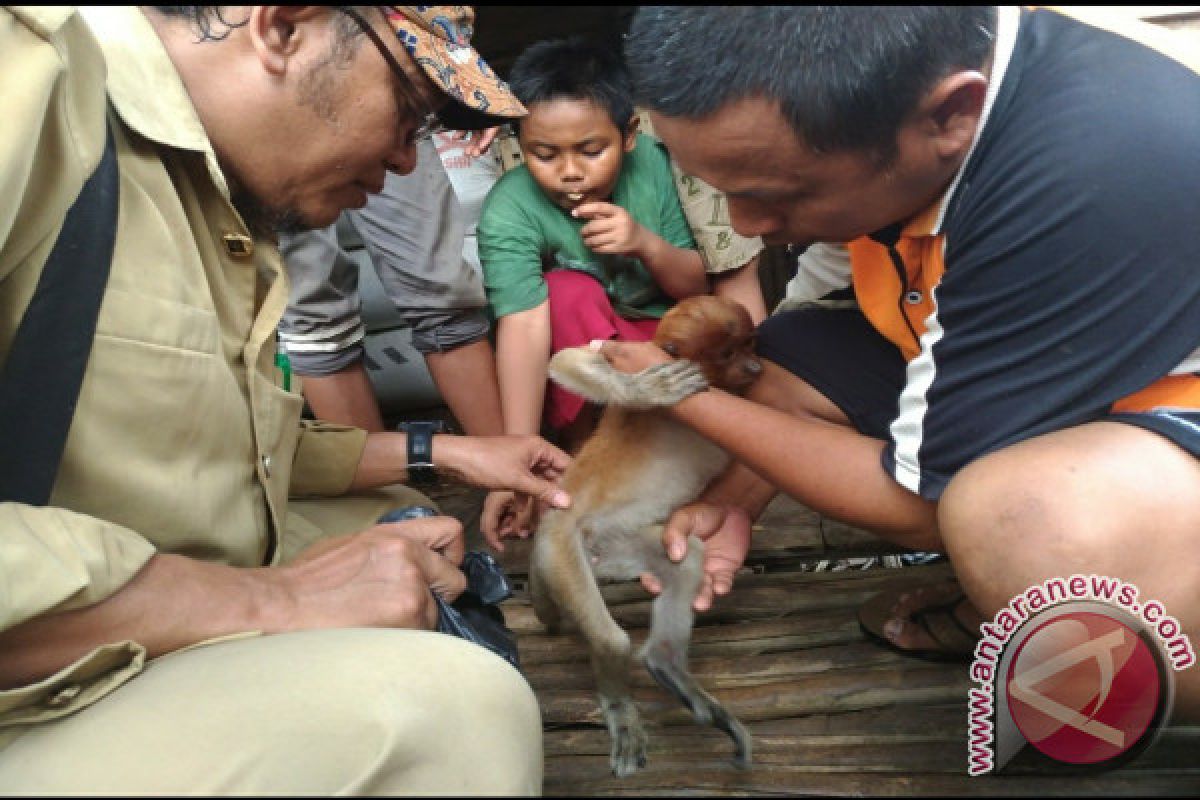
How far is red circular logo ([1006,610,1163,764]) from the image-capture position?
192cm

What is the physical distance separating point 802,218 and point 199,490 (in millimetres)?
1287

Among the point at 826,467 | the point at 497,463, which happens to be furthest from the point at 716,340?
the point at 826,467

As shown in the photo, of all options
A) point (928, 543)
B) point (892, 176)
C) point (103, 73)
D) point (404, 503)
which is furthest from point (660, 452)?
→ point (103, 73)

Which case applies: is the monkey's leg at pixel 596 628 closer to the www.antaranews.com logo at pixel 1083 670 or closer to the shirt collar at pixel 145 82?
the www.antaranews.com logo at pixel 1083 670

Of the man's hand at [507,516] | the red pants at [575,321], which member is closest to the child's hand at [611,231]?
the red pants at [575,321]

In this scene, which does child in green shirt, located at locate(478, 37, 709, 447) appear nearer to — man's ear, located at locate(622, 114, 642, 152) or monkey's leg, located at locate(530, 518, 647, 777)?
man's ear, located at locate(622, 114, 642, 152)

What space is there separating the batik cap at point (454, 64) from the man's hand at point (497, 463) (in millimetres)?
862

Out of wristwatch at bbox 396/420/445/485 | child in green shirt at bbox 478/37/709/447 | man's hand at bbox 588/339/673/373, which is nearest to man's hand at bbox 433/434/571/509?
wristwatch at bbox 396/420/445/485

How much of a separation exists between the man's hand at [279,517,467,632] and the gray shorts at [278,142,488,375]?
1.85 metres

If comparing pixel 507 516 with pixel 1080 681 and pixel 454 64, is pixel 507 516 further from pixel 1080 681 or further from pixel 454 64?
pixel 1080 681

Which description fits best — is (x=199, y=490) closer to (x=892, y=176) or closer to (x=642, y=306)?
(x=892, y=176)

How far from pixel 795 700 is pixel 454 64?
1.62 meters

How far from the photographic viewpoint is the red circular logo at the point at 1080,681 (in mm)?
1915

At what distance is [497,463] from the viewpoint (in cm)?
291
